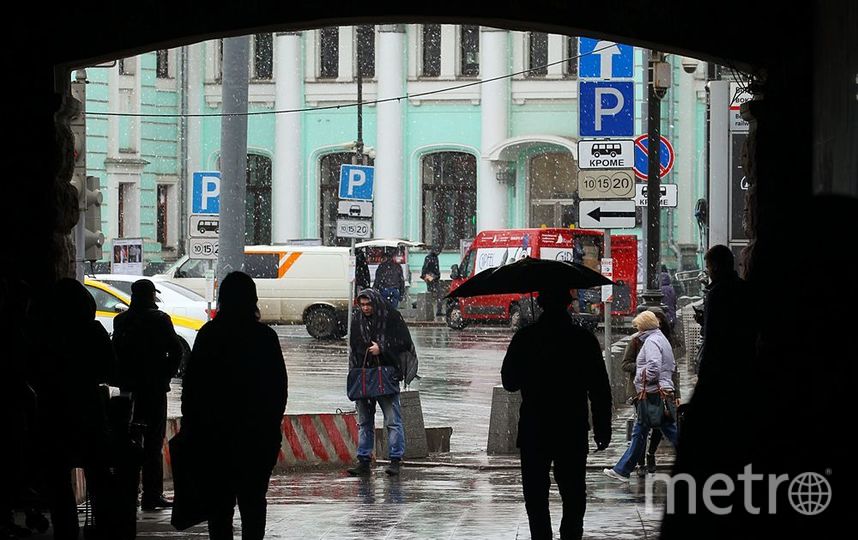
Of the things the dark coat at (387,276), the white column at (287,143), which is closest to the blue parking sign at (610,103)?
the dark coat at (387,276)

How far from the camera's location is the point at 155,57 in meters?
47.2

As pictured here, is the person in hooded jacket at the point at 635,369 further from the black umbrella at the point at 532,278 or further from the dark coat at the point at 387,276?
the dark coat at the point at 387,276

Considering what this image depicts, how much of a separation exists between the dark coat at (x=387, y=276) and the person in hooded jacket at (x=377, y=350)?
21568 millimetres

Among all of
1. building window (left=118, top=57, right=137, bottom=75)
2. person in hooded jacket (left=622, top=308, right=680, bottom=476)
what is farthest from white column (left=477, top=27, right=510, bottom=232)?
person in hooded jacket (left=622, top=308, right=680, bottom=476)

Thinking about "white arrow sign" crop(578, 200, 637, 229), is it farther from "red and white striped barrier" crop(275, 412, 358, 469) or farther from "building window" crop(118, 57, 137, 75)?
"building window" crop(118, 57, 137, 75)

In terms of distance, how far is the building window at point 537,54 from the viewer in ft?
152

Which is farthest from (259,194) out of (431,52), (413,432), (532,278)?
(532,278)

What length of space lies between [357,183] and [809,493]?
20.5 meters

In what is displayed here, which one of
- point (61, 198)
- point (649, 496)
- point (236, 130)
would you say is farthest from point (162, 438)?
point (236, 130)

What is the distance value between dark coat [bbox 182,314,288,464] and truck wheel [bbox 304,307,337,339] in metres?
26.5

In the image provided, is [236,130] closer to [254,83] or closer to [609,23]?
[609,23]

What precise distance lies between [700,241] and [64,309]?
126ft

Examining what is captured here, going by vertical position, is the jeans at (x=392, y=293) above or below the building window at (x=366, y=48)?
below

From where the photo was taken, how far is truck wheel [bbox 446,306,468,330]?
128 ft
